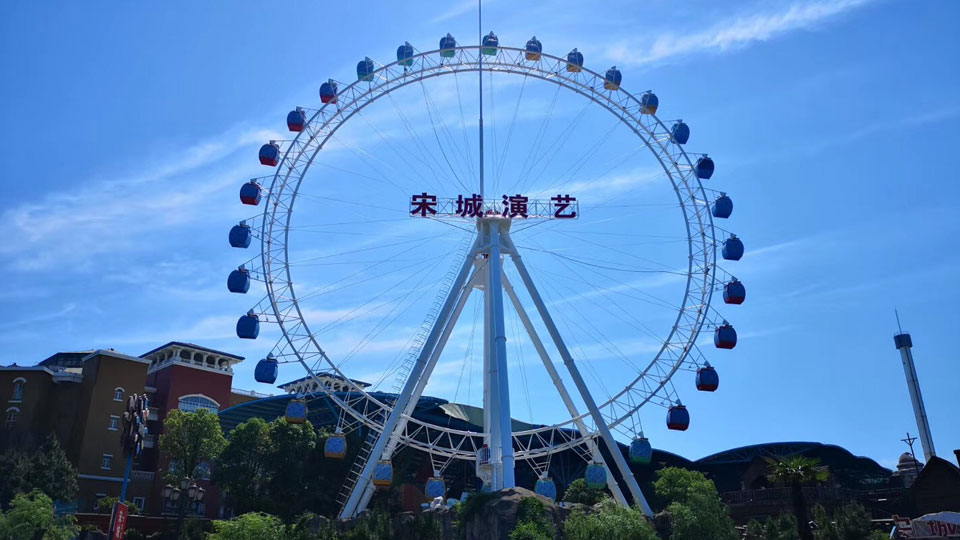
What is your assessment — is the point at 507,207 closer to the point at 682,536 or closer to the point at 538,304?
the point at 538,304

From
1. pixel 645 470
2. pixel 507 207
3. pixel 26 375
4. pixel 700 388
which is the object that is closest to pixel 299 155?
pixel 507 207

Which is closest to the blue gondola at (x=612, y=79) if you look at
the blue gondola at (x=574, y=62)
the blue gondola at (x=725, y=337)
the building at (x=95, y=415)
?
the blue gondola at (x=574, y=62)

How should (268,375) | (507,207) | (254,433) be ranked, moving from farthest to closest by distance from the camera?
(254,433) → (507,207) → (268,375)

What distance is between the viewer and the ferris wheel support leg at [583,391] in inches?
1812

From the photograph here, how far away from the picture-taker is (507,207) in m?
50.9

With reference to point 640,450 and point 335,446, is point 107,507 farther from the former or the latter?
point 640,450

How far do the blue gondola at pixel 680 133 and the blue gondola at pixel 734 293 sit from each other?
363 inches

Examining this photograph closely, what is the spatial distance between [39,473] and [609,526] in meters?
41.1

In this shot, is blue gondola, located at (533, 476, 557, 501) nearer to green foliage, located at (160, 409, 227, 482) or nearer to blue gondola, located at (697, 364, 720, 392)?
blue gondola, located at (697, 364, 720, 392)

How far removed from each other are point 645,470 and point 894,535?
38.2 m

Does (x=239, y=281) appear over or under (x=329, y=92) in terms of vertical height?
under

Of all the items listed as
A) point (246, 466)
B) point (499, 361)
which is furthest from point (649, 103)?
point (246, 466)

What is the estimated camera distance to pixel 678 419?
4856cm

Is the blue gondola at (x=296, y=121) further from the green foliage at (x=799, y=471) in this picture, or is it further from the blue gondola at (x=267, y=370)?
the green foliage at (x=799, y=471)
